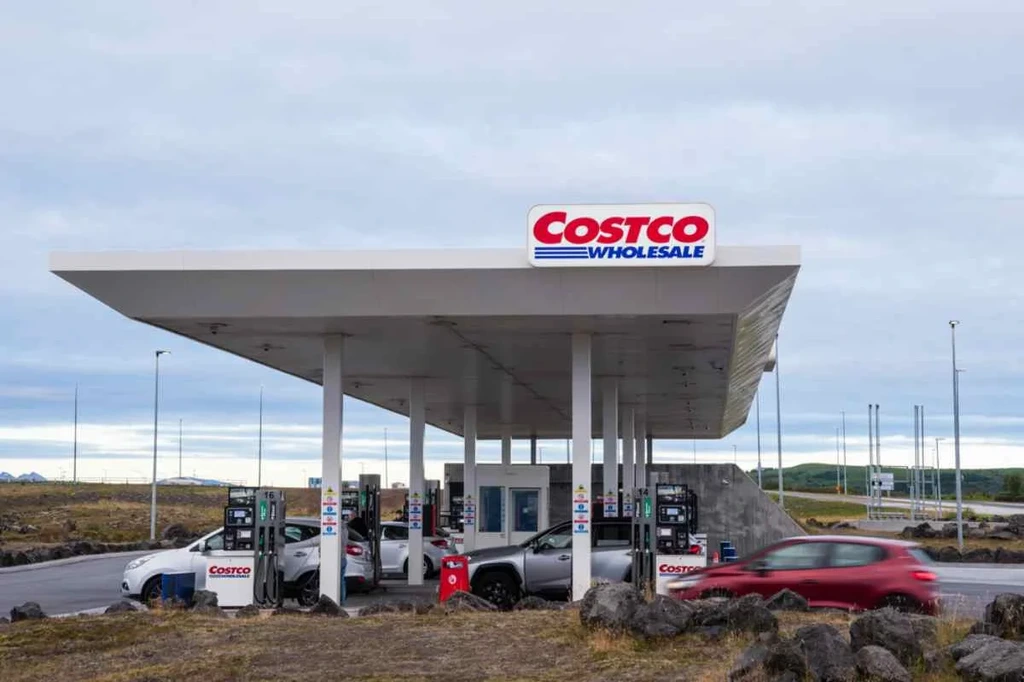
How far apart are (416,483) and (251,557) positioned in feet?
27.7

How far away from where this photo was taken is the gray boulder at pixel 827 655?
420 inches

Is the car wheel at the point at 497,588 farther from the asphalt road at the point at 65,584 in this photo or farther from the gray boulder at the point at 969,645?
the gray boulder at the point at 969,645

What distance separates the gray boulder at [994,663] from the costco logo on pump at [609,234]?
806 cm

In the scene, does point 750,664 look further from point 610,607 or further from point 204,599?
point 204,599

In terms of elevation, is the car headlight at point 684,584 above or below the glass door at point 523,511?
below

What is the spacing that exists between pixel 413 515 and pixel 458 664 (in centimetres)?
1543

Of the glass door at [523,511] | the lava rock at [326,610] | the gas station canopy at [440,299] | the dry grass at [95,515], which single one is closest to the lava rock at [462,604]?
the lava rock at [326,610]

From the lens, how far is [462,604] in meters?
17.8

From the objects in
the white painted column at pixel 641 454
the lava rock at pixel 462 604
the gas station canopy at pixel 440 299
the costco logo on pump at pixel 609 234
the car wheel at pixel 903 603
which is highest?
the costco logo on pump at pixel 609 234

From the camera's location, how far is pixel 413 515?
2819 cm

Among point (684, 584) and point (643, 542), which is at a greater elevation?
point (643, 542)

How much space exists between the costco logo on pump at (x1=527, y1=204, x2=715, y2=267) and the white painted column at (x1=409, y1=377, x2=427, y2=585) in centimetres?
1134

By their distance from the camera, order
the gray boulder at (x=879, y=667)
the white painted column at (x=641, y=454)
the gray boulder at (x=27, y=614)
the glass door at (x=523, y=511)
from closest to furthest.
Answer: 1. the gray boulder at (x=879, y=667)
2. the gray boulder at (x=27, y=614)
3. the glass door at (x=523, y=511)
4. the white painted column at (x=641, y=454)

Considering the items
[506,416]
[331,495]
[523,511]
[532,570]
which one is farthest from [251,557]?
[506,416]
